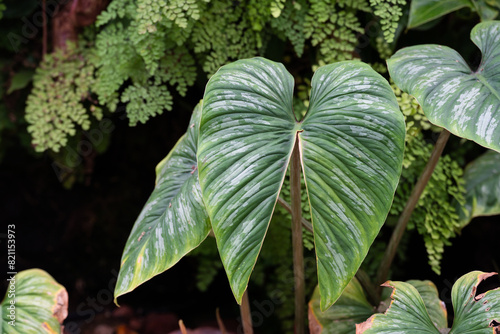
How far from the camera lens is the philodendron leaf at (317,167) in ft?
2.69

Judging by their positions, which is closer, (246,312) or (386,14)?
(246,312)

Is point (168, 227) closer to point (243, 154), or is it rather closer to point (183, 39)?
point (243, 154)

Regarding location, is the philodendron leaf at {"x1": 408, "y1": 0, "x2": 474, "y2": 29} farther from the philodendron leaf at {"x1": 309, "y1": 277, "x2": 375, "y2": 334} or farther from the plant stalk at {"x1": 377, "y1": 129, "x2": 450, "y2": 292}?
the philodendron leaf at {"x1": 309, "y1": 277, "x2": 375, "y2": 334}

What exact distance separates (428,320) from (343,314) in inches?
10.5

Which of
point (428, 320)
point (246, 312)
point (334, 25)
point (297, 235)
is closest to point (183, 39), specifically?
point (334, 25)

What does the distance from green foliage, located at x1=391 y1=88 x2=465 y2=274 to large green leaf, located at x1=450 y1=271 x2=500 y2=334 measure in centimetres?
35

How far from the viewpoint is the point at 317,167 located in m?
0.83

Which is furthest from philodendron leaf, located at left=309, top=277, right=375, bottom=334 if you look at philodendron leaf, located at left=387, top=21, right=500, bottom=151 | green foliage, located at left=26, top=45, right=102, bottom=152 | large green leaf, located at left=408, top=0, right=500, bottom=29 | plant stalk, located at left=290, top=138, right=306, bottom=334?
green foliage, located at left=26, top=45, right=102, bottom=152

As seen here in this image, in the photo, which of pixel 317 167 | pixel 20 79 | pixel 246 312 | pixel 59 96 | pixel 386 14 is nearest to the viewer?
pixel 317 167

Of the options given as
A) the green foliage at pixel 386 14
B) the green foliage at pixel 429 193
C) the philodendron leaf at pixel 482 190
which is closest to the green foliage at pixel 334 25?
the green foliage at pixel 386 14

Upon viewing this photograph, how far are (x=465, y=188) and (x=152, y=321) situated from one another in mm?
1463

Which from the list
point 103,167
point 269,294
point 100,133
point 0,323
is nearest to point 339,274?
point 0,323

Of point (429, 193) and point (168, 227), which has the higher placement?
point (168, 227)

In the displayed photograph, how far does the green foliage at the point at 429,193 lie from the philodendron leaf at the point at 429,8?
233 millimetres
